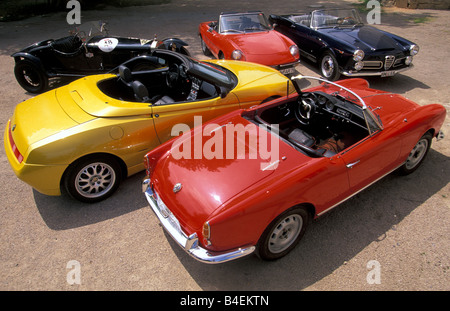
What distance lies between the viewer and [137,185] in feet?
13.8

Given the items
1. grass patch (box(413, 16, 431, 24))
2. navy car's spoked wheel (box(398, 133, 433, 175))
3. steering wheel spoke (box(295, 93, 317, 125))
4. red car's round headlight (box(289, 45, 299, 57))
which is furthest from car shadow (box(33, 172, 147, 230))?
grass patch (box(413, 16, 431, 24))

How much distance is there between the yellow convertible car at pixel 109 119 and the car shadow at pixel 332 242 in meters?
1.25

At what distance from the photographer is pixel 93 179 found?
3842 mm

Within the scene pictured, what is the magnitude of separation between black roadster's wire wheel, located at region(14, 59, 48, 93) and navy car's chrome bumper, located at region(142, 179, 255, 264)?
191 inches

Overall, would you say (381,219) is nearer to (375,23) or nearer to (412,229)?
(412,229)

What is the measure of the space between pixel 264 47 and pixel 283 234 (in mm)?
4736

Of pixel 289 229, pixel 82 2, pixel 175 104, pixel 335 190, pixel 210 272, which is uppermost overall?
pixel 82 2

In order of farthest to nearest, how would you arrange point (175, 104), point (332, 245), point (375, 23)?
point (375, 23) < point (175, 104) < point (332, 245)

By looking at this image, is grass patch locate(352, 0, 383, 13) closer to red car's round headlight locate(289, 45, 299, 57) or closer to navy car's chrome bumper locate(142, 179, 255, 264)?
red car's round headlight locate(289, 45, 299, 57)

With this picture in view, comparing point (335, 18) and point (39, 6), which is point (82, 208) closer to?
point (335, 18)

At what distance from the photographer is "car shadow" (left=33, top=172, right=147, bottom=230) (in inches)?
145

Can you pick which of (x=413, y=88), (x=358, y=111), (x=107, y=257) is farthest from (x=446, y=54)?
(x=107, y=257)

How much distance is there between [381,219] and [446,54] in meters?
7.47

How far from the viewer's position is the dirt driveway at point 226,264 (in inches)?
118
